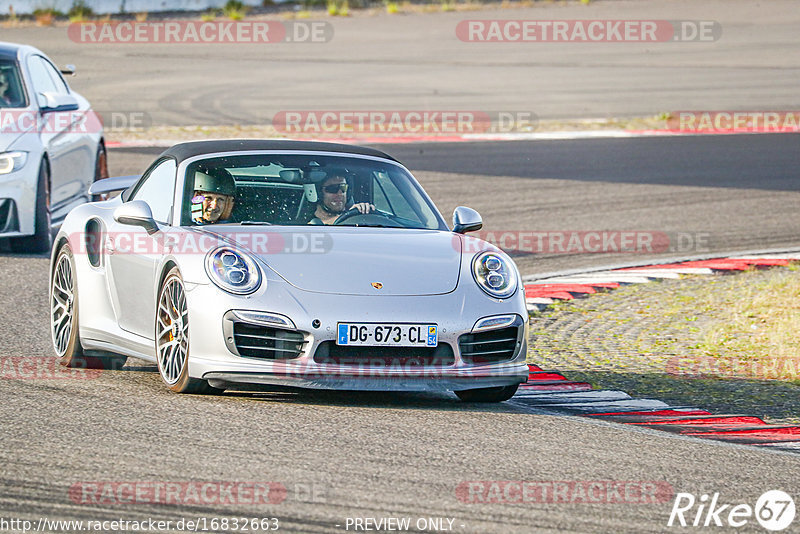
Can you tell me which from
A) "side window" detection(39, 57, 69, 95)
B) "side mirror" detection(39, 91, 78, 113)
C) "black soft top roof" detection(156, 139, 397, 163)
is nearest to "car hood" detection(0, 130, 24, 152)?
"side mirror" detection(39, 91, 78, 113)

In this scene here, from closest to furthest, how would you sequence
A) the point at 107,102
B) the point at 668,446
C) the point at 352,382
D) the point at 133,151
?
the point at 668,446 < the point at 352,382 < the point at 133,151 < the point at 107,102

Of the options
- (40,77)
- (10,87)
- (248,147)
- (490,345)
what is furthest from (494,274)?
(40,77)

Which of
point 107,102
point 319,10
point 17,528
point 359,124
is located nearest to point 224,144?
point 17,528

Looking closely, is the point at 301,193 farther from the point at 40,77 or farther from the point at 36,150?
the point at 40,77

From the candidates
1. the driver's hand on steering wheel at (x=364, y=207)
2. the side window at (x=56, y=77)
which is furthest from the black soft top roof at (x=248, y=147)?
the side window at (x=56, y=77)

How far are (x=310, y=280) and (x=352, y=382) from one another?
0.53 metres

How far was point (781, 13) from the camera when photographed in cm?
3734

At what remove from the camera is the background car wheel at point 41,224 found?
11000 millimetres

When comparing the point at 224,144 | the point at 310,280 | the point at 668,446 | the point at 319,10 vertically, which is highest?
the point at 319,10

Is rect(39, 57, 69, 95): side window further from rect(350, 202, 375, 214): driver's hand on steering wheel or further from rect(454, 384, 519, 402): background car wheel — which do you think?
rect(454, 384, 519, 402): background car wheel

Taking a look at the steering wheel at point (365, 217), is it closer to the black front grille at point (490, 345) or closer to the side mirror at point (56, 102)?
the black front grille at point (490, 345)

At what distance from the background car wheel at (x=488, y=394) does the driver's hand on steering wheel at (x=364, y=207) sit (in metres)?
1.20

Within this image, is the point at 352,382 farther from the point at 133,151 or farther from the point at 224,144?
the point at 133,151

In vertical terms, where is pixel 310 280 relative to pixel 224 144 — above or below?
below
